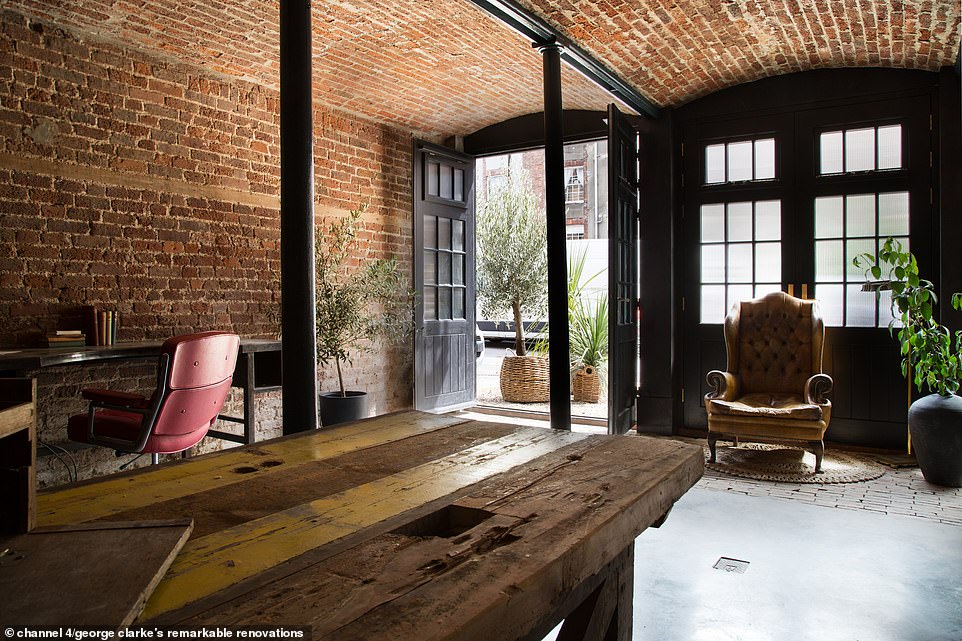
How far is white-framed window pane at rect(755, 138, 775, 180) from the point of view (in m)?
6.15

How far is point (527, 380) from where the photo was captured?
→ 333 inches

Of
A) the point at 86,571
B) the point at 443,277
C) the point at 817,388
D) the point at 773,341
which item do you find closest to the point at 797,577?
the point at 817,388

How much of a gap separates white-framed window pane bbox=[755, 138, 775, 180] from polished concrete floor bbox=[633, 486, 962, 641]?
10.5 feet

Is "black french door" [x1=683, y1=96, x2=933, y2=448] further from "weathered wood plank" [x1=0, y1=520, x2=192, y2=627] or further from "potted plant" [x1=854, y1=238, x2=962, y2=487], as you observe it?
"weathered wood plank" [x1=0, y1=520, x2=192, y2=627]

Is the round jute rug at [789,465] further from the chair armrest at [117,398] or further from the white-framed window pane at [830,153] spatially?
the chair armrest at [117,398]

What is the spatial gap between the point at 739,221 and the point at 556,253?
8.46ft

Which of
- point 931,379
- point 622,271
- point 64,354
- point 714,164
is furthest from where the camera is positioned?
point 714,164

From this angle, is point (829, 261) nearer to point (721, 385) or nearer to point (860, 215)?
point (860, 215)

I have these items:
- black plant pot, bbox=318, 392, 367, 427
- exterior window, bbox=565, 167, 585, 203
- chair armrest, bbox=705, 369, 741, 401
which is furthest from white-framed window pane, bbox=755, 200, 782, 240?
exterior window, bbox=565, 167, 585, 203

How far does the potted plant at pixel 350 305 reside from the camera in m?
5.78

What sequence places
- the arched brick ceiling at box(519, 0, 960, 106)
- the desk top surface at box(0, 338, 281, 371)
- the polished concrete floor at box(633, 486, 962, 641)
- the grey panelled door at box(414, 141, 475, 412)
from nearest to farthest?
the polished concrete floor at box(633, 486, 962, 641) → the desk top surface at box(0, 338, 281, 371) → the arched brick ceiling at box(519, 0, 960, 106) → the grey panelled door at box(414, 141, 475, 412)

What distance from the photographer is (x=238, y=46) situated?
478cm

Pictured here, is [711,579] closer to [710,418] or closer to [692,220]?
[710,418]

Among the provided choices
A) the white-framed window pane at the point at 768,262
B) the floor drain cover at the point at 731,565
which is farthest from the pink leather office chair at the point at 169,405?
the white-framed window pane at the point at 768,262
